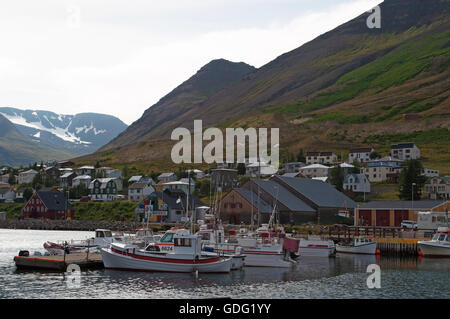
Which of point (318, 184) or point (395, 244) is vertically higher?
point (318, 184)

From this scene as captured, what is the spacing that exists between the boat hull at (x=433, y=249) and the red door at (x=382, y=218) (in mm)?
31314

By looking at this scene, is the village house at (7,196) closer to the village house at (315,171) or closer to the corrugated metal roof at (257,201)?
the village house at (315,171)

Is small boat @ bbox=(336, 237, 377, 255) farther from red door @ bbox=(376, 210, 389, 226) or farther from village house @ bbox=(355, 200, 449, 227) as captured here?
red door @ bbox=(376, 210, 389, 226)

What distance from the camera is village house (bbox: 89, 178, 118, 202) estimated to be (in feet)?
594

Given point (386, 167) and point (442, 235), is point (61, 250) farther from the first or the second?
point (386, 167)

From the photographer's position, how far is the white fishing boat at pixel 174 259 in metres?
54.2

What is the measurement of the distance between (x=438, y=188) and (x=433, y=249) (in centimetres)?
8394

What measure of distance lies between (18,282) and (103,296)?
10350mm

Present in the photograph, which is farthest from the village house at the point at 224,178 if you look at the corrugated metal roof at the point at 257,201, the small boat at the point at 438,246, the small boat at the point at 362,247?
the small boat at the point at 438,246

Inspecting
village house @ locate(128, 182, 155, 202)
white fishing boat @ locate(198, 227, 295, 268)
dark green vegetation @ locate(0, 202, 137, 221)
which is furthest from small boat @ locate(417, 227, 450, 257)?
village house @ locate(128, 182, 155, 202)

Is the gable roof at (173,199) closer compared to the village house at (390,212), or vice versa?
the village house at (390,212)

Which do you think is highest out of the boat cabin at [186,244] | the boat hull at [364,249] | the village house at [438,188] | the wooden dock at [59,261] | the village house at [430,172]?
the village house at [430,172]

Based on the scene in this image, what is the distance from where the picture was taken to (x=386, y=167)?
181 metres

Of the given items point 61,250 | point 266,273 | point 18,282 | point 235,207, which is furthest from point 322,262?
point 235,207
